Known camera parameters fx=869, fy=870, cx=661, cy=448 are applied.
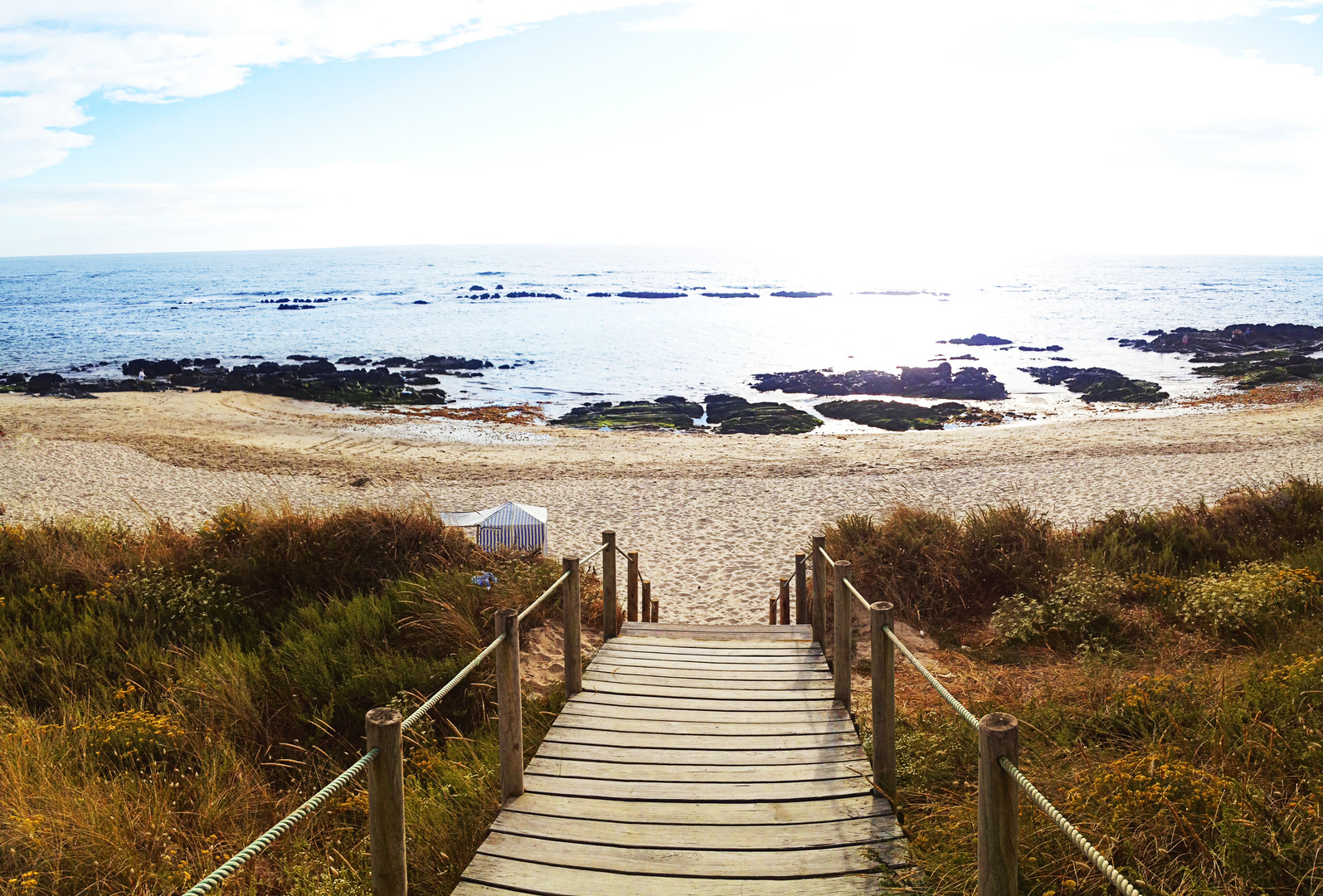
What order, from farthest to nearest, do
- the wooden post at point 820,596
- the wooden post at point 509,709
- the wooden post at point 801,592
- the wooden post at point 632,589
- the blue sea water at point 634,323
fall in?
the blue sea water at point 634,323
the wooden post at point 632,589
the wooden post at point 801,592
the wooden post at point 820,596
the wooden post at point 509,709

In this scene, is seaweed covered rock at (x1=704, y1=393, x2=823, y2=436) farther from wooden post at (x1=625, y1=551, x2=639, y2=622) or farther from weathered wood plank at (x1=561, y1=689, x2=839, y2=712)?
weathered wood plank at (x1=561, y1=689, x2=839, y2=712)

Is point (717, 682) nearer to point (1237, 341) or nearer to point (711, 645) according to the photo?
point (711, 645)

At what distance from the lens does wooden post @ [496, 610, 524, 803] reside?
14.7 feet

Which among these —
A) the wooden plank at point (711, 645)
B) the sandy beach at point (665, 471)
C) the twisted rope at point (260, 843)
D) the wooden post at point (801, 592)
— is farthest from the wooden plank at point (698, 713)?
the sandy beach at point (665, 471)

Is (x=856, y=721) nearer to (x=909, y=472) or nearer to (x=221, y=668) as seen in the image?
(x=221, y=668)

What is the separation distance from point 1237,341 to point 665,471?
1905 inches

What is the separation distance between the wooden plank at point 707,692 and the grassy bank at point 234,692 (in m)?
0.43

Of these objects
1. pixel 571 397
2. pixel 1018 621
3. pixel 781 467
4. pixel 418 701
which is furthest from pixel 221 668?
pixel 571 397

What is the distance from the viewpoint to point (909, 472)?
2155 cm

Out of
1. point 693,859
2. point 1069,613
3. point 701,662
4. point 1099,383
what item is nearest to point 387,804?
point 693,859

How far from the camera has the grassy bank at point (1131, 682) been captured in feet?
11.1

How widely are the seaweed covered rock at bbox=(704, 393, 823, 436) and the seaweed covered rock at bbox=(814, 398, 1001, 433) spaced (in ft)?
4.80

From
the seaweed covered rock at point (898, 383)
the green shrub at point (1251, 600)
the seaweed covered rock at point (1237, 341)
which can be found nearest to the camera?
the green shrub at point (1251, 600)

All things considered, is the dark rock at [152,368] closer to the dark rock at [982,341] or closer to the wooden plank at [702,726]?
the wooden plank at [702,726]
